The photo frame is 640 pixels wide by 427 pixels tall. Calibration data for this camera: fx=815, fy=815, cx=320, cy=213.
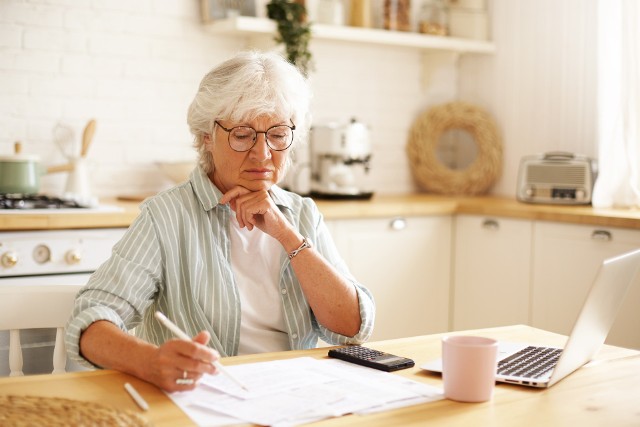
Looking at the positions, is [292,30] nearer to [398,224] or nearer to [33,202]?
[398,224]

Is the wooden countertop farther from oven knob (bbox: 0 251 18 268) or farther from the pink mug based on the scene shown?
the pink mug

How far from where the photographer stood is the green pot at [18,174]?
2.88 meters

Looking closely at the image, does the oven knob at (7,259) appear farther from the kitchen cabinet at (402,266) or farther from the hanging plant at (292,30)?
the hanging plant at (292,30)

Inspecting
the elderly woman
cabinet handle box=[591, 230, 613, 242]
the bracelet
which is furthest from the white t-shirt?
cabinet handle box=[591, 230, 613, 242]

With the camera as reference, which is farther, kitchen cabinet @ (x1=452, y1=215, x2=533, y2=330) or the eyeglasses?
kitchen cabinet @ (x1=452, y1=215, x2=533, y2=330)

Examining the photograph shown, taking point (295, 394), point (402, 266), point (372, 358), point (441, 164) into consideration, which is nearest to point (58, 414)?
point (295, 394)

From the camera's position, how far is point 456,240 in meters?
3.68

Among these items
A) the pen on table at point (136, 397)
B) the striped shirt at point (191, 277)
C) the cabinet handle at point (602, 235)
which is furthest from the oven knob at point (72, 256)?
the cabinet handle at point (602, 235)

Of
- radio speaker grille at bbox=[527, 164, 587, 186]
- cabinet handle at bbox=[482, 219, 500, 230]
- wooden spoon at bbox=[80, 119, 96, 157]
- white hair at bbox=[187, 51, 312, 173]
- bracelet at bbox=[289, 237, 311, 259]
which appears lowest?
cabinet handle at bbox=[482, 219, 500, 230]

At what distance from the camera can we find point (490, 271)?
3.54 meters

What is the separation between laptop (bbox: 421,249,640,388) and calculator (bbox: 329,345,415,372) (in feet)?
0.13

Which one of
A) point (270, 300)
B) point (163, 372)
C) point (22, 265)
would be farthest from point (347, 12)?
point (163, 372)

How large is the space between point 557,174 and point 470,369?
8.27 ft

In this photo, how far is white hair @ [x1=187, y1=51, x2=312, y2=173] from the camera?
5.71 feet
